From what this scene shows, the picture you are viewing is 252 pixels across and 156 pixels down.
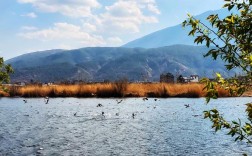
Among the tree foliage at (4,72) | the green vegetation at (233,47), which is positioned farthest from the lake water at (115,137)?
the green vegetation at (233,47)

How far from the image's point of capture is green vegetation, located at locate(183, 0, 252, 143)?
5449 mm

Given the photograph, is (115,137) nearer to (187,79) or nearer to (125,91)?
(125,91)

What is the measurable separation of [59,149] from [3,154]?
2.45m

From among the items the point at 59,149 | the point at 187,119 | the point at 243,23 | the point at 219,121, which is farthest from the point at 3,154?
the point at 187,119

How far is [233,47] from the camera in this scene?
5891 millimetres

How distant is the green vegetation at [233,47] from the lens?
545 cm

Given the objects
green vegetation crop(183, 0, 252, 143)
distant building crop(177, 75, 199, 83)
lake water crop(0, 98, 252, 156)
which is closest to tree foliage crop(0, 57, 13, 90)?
lake water crop(0, 98, 252, 156)

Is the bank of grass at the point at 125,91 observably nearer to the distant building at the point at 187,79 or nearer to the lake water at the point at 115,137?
the distant building at the point at 187,79

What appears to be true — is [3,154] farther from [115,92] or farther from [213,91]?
[115,92]

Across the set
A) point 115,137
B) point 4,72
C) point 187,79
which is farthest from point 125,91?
point 187,79

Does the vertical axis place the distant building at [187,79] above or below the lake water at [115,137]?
above

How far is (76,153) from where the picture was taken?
53.1 ft

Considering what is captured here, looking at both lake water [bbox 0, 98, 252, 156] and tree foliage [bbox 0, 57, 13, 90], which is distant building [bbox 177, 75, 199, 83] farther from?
tree foliage [bbox 0, 57, 13, 90]

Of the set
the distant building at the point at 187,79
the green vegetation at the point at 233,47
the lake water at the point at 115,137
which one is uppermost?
the distant building at the point at 187,79
